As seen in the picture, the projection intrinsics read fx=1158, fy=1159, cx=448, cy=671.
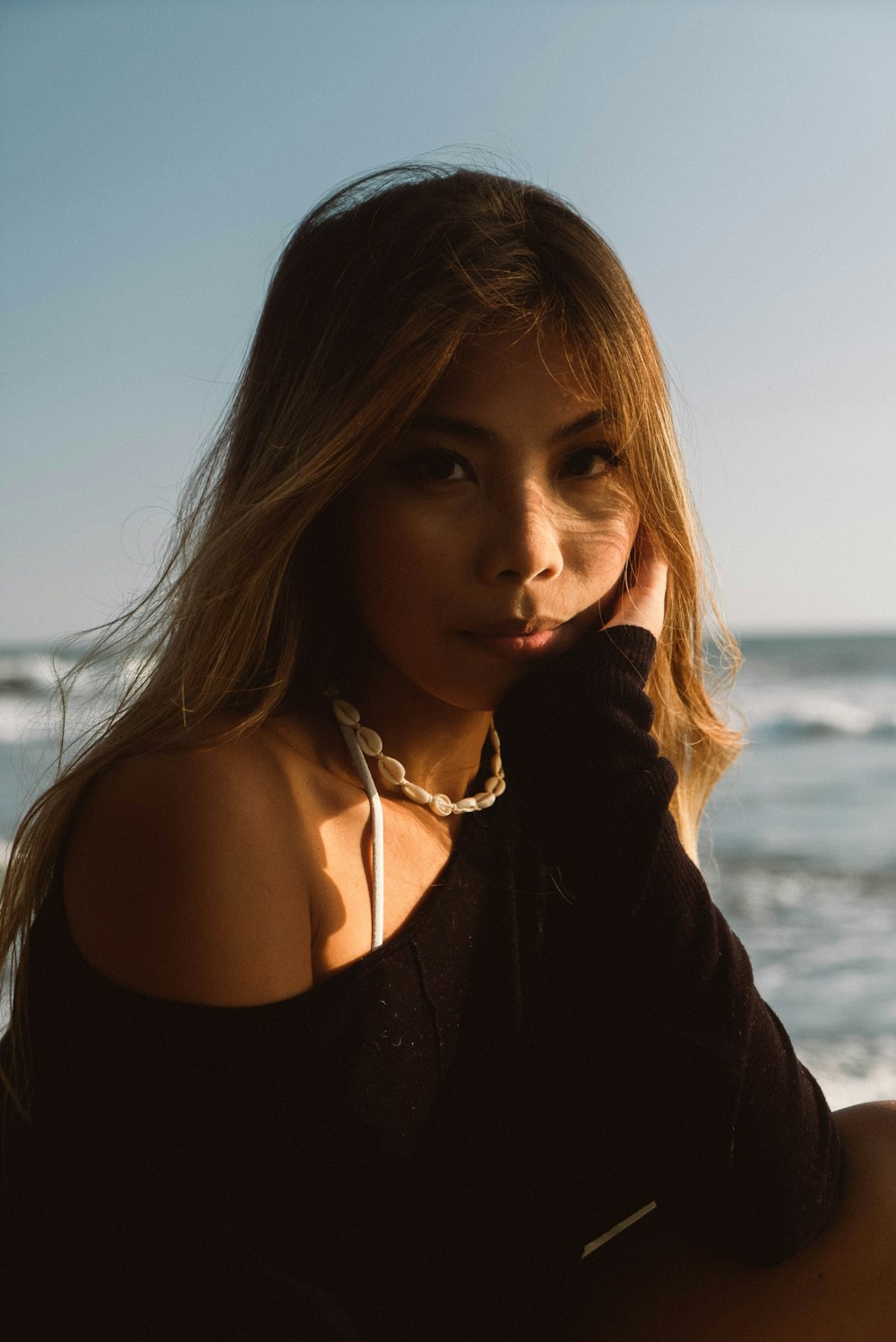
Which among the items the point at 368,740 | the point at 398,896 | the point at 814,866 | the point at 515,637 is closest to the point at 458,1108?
the point at 398,896

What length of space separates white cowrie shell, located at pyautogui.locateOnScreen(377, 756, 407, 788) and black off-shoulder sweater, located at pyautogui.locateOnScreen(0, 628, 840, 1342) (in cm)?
16

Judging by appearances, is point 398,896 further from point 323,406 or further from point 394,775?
point 323,406

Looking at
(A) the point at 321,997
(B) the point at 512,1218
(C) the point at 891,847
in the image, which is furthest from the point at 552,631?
(C) the point at 891,847

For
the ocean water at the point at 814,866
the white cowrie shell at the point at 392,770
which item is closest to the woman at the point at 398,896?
the white cowrie shell at the point at 392,770

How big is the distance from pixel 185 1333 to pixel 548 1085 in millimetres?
635

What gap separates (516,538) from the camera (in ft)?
5.17

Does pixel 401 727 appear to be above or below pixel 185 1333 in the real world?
above

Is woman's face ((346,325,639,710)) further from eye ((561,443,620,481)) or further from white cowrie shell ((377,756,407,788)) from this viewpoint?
white cowrie shell ((377,756,407,788))

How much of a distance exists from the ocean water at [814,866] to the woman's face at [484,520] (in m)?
0.69

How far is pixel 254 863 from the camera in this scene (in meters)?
1.44

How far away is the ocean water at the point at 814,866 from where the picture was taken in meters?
3.88

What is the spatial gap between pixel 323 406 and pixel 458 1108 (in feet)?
3.34

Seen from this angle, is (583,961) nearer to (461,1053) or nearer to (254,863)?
(461,1053)

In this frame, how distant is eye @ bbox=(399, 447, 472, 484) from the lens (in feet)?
5.22
